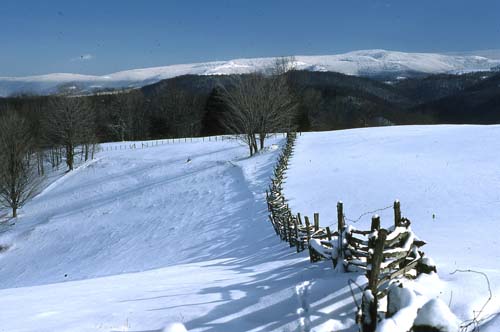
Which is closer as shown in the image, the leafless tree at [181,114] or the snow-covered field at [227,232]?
the snow-covered field at [227,232]

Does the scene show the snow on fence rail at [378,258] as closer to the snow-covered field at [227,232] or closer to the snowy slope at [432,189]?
the snow-covered field at [227,232]

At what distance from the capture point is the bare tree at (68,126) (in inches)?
1710

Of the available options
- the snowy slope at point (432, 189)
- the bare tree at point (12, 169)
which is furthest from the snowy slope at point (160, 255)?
the snowy slope at point (432, 189)

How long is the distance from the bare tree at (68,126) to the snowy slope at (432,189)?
2728 centimetres

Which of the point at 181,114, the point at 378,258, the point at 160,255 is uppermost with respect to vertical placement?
the point at 181,114

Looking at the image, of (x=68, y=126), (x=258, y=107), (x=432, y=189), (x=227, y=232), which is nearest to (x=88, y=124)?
(x=68, y=126)

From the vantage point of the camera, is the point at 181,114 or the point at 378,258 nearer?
the point at 378,258

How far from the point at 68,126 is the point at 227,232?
34.5m

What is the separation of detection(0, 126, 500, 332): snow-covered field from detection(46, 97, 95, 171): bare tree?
3.19m

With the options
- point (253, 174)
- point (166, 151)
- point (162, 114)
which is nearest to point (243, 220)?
point (253, 174)

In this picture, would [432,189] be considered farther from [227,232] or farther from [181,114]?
[181,114]

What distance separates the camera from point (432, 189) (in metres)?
17.2

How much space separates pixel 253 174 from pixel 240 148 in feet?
44.1

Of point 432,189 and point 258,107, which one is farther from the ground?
point 258,107
